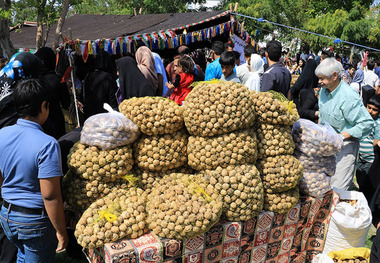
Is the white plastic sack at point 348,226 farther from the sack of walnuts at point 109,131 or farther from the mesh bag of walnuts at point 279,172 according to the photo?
the sack of walnuts at point 109,131

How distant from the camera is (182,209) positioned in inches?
74.8

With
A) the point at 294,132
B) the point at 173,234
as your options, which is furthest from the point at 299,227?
the point at 173,234

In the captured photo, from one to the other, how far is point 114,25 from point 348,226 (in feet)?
31.7

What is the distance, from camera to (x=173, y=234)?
1890 millimetres

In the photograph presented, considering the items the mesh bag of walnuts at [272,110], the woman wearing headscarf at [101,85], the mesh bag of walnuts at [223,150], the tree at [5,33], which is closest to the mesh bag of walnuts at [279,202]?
the mesh bag of walnuts at [223,150]

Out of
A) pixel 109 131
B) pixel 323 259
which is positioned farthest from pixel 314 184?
pixel 109 131

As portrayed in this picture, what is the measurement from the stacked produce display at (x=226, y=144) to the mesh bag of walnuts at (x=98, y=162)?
0.50m

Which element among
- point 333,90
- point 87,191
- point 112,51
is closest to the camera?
point 87,191

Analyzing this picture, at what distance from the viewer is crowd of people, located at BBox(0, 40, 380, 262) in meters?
1.81

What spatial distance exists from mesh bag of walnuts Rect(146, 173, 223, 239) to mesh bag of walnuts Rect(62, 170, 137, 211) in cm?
22

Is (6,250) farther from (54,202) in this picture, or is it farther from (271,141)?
(271,141)

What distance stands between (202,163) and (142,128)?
1.59 feet

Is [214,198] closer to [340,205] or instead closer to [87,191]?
[87,191]

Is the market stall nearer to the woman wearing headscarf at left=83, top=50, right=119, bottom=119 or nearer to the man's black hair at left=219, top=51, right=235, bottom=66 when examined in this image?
the man's black hair at left=219, top=51, right=235, bottom=66
